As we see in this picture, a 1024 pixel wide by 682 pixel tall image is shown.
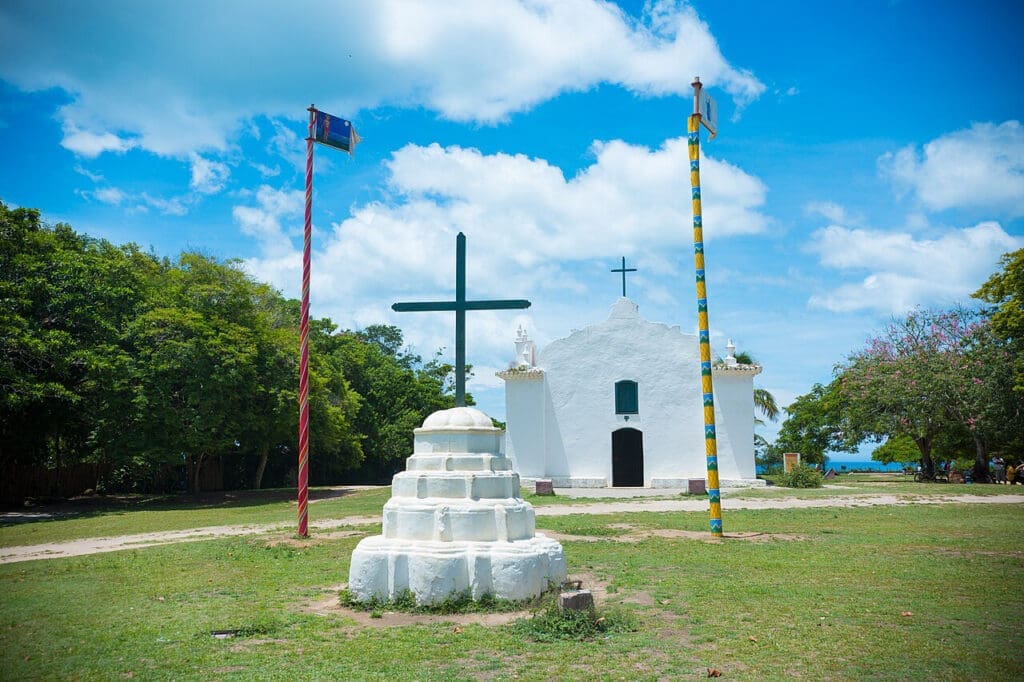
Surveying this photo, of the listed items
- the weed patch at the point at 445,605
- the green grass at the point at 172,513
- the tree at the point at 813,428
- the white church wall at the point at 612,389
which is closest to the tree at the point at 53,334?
the green grass at the point at 172,513

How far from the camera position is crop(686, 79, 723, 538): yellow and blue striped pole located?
39.1 ft

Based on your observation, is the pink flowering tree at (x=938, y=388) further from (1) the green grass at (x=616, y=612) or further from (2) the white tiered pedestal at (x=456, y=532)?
(2) the white tiered pedestal at (x=456, y=532)

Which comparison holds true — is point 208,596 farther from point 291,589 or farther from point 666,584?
point 666,584

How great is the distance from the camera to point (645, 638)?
5871mm

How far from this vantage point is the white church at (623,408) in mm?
26141

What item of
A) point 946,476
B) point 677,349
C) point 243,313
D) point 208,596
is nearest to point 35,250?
point 243,313

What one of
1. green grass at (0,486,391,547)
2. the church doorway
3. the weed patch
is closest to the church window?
the church doorway

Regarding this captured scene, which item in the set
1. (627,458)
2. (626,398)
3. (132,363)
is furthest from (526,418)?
(132,363)

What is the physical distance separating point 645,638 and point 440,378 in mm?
34556

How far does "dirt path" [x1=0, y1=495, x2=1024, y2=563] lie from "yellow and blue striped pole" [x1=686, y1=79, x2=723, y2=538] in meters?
5.13

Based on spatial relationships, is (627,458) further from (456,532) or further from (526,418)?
(456,532)

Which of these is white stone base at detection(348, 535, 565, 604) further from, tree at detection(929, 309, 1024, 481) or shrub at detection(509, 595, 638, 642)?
tree at detection(929, 309, 1024, 481)

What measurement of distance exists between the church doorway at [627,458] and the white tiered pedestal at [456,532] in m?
19.1

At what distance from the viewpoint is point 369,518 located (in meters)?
16.5
